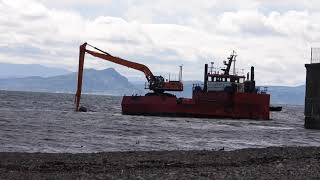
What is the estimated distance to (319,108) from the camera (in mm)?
41562

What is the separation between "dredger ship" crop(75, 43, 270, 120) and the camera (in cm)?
6400

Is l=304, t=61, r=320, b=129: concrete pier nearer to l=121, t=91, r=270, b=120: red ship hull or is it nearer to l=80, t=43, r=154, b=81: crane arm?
l=121, t=91, r=270, b=120: red ship hull

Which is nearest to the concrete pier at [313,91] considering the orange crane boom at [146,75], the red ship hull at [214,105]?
the red ship hull at [214,105]

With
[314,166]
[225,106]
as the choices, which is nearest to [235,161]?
[314,166]

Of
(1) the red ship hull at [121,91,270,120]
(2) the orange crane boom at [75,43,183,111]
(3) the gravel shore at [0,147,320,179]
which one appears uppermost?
(2) the orange crane boom at [75,43,183,111]

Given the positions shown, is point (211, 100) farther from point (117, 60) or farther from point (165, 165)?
point (165, 165)

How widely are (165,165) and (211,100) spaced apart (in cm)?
4561

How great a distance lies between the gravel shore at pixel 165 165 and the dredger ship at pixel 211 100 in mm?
39143

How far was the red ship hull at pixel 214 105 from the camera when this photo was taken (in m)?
63.9

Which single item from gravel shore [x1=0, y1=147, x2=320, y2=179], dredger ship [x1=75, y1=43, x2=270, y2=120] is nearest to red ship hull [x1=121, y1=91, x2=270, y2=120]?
dredger ship [x1=75, y1=43, x2=270, y2=120]

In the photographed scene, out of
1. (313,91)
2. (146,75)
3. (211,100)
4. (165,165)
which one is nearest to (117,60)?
(146,75)

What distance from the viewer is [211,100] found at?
64.3m

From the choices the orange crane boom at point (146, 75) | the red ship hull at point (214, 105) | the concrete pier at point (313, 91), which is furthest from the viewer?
the orange crane boom at point (146, 75)

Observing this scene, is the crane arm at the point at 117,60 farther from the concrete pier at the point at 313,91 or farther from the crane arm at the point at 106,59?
the concrete pier at the point at 313,91
